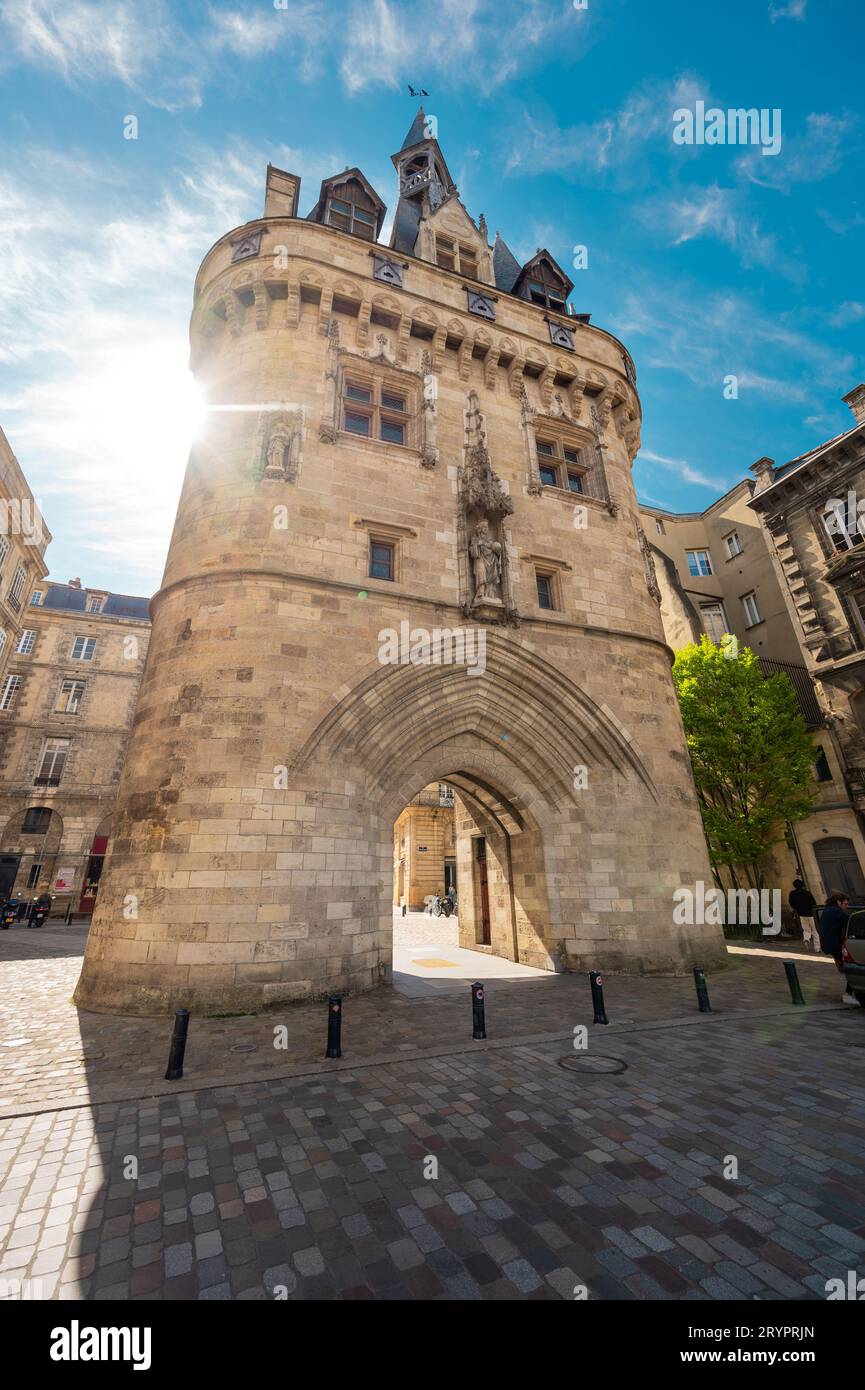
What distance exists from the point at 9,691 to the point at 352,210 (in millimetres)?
27177

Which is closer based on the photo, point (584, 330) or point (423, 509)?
point (423, 509)

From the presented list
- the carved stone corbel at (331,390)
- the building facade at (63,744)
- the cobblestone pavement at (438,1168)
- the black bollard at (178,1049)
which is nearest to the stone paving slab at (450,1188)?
the cobblestone pavement at (438,1168)

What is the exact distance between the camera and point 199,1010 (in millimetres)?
7434

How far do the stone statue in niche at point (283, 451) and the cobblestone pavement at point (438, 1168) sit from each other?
9.52 metres

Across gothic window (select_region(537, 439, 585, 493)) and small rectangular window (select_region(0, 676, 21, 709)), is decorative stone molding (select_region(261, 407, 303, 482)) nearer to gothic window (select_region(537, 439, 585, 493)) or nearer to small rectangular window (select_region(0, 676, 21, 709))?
gothic window (select_region(537, 439, 585, 493))

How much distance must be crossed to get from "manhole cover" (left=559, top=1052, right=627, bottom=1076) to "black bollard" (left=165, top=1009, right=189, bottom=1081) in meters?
3.70

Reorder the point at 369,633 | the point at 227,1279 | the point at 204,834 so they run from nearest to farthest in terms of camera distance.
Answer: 1. the point at 227,1279
2. the point at 204,834
3. the point at 369,633

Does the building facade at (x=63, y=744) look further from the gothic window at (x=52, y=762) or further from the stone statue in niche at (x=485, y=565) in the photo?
the stone statue in niche at (x=485, y=565)

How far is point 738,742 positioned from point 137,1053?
19079 mm

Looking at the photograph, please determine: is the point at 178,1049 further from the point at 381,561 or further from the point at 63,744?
the point at 63,744

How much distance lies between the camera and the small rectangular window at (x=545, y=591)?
42.5 ft

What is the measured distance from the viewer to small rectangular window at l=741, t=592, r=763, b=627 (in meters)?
24.2

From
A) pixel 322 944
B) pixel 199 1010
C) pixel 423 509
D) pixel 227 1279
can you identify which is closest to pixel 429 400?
pixel 423 509
